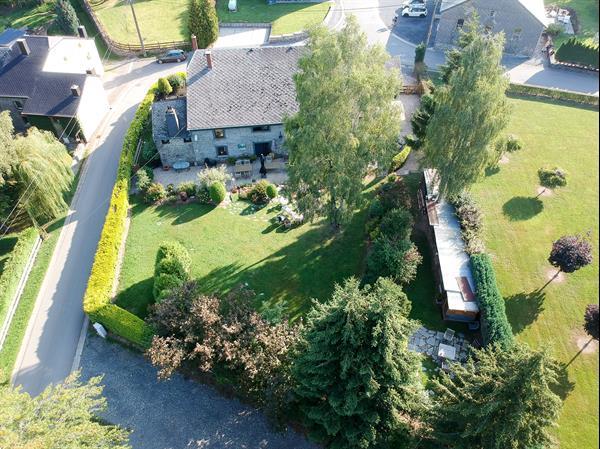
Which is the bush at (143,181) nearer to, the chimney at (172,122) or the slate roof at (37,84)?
the chimney at (172,122)

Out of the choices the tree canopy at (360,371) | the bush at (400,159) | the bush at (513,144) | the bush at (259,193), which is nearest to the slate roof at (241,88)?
the bush at (259,193)

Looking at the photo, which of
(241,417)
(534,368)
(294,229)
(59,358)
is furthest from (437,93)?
(59,358)

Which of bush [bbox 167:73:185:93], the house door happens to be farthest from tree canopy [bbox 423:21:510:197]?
bush [bbox 167:73:185:93]

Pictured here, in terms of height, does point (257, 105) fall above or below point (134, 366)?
above

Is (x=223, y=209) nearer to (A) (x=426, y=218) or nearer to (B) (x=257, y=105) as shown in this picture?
(B) (x=257, y=105)

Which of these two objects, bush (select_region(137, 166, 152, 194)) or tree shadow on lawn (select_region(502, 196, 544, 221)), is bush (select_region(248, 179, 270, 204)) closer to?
bush (select_region(137, 166, 152, 194))

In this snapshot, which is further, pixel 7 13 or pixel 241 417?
pixel 7 13

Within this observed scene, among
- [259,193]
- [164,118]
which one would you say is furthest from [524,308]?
[164,118]
